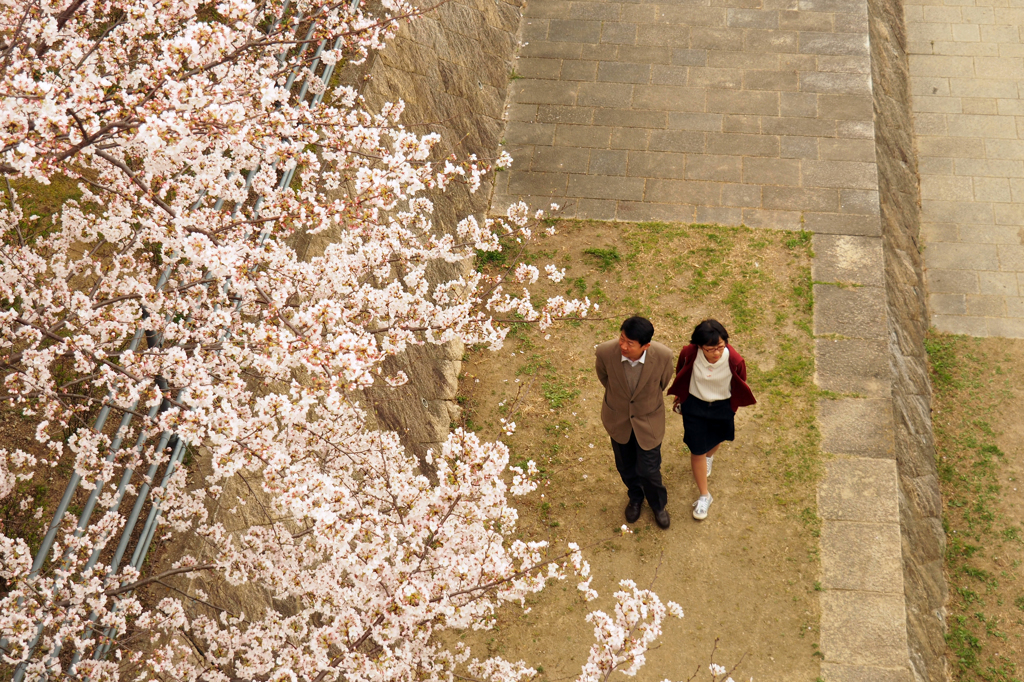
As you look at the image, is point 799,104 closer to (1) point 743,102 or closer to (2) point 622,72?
(1) point 743,102

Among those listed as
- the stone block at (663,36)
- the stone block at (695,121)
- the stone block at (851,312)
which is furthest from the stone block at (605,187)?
the stone block at (663,36)

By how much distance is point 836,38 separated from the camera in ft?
29.8

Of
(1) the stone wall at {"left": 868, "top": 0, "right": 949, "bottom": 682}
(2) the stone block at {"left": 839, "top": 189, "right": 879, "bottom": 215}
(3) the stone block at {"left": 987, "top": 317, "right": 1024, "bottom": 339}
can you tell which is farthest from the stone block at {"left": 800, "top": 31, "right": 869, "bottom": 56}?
(3) the stone block at {"left": 987, "top": 317, "right": 1024, "bottom": 339}

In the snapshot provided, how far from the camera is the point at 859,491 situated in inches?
230

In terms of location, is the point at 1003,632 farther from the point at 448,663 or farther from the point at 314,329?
the point at 314,329

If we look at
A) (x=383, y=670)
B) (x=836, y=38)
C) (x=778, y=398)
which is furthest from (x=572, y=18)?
(x=383, y=670)

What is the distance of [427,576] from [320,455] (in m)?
1.09

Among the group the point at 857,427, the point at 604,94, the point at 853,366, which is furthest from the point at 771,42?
the point at 857,427

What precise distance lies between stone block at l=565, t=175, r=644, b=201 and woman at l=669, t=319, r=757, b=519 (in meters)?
3.12

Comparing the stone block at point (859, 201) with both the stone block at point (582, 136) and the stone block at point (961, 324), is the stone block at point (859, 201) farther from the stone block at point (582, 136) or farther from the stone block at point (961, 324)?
the stone block at point (582, 136)

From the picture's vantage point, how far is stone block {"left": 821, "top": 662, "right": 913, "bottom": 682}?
16.5 feet

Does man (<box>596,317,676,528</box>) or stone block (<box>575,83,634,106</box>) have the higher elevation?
stone block (<box>575,83,634,106</box>)

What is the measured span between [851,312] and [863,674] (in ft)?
10.2

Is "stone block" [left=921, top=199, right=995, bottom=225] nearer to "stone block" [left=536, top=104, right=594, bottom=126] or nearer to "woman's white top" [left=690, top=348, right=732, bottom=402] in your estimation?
"stone block" [left=536, top=104, right=594, bottom=126]
